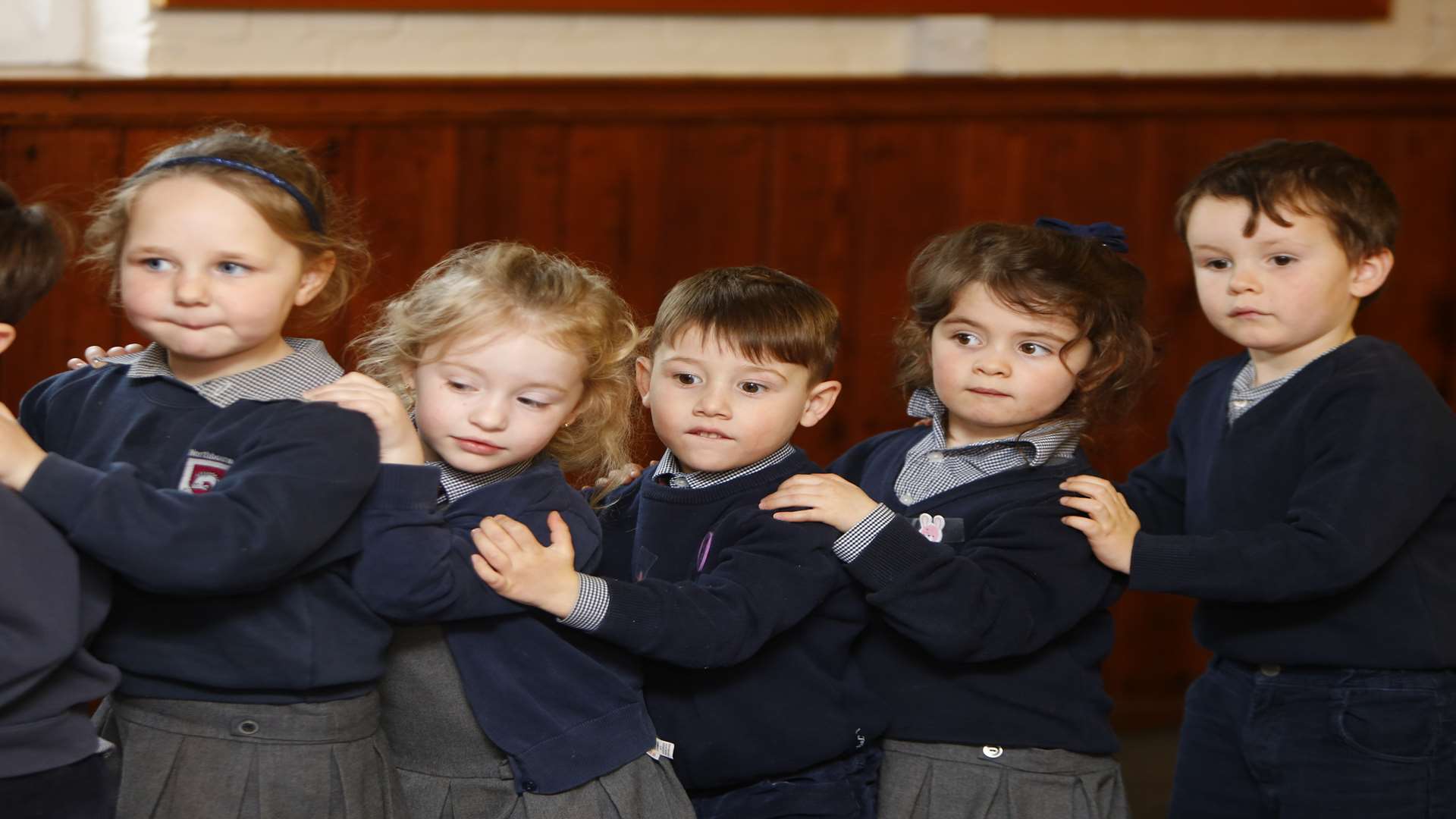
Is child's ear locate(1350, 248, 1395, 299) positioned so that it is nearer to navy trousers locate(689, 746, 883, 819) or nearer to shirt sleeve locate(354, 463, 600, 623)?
navy trousers locate(689, 746, 883, 819)

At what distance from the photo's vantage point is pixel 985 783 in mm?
2066

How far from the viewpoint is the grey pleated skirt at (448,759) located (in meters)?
1.86

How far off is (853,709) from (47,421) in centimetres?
114

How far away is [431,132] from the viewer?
3.65 meters

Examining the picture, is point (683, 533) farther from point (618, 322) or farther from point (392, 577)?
point (392, 577)

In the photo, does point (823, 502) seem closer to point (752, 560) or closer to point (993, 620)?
point (752, 560)

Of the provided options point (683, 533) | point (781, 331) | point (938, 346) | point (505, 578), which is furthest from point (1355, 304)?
point (505, 578)

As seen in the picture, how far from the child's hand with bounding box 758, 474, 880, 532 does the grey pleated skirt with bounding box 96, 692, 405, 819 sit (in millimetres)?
632

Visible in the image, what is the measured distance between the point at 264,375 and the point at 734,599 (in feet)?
2.14

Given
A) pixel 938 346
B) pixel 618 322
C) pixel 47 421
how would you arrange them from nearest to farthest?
pixel 47 421
pixel 618 322
pixel 938 346

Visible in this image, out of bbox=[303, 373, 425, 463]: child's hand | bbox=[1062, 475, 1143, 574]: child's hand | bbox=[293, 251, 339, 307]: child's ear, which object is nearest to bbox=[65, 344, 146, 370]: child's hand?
bbox=[293, 251, 339, 307]: child's ear

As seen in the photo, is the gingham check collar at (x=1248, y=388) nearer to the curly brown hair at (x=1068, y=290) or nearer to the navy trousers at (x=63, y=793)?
the curly brown hair at (x=1068, y=290)

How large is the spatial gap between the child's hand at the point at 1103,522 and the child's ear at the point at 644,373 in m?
0.62

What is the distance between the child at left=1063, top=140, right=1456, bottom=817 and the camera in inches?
83.7
